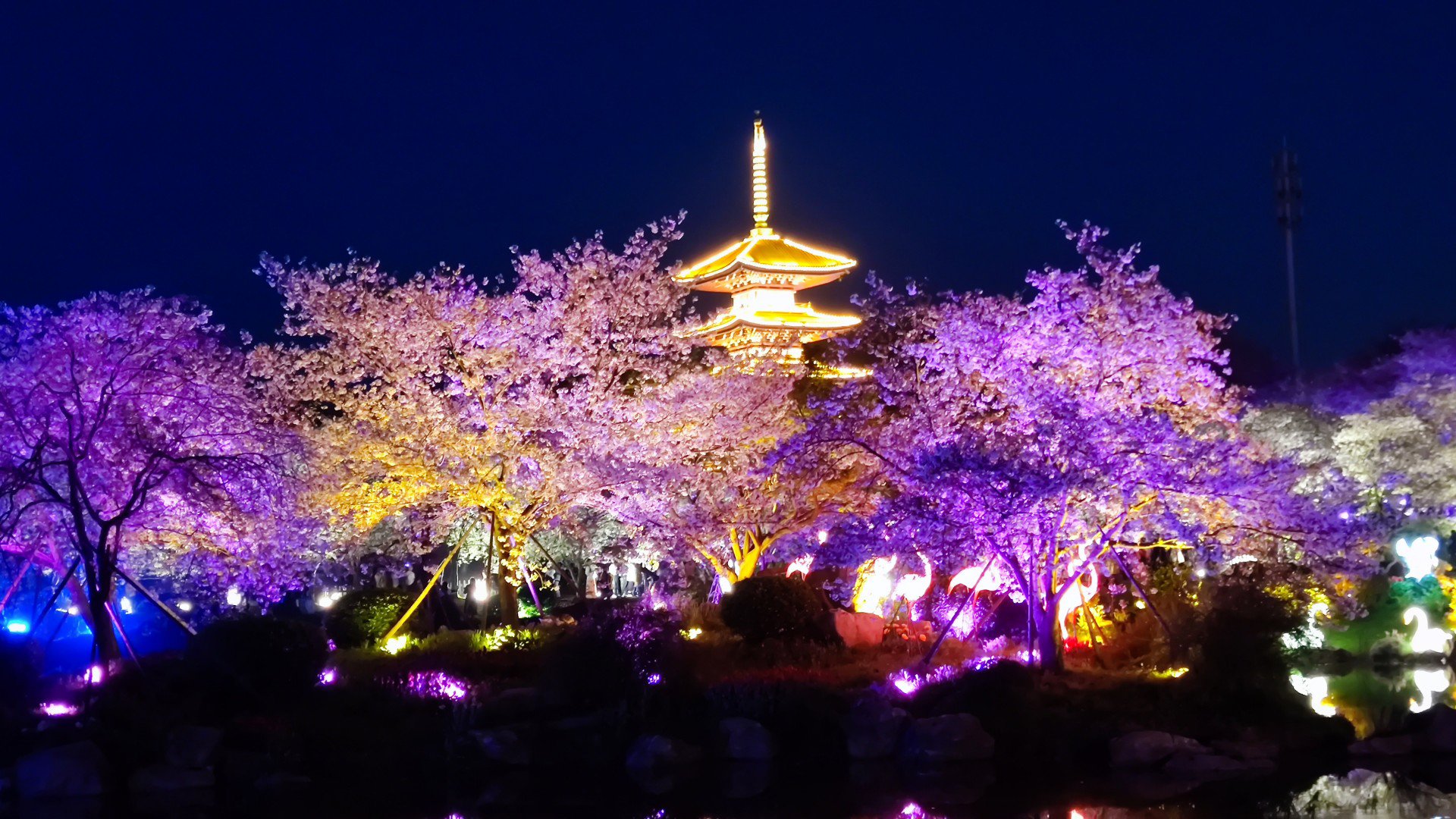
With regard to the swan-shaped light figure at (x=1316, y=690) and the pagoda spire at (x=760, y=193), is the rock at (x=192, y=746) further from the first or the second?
the pagoda spire at (x=760, y=193)

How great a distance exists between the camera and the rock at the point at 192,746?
1670cm

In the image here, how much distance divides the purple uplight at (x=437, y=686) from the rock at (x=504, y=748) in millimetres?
1140

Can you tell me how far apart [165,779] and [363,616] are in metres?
8.27

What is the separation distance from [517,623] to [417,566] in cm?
889

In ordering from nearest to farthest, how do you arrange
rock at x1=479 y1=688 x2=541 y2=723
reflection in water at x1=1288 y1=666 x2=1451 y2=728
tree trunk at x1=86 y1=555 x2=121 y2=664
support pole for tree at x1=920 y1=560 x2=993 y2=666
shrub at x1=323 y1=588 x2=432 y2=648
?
reflection in water at x1=1288 y1=666 x2=1451 y2=728
tree trunk at x1=86 y1=555 x2=121 y2=664
rock at x1=479 y1=688 x2=541 y2=723
support pole for tree at x1=920 y1=560 x2=993 y2=666
shrub at x1=323 y1=588 x2=432 y2=648

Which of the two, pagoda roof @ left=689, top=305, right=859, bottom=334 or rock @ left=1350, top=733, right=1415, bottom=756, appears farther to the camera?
pagoda roof @ left=689, top=305, right=859, bottom=334

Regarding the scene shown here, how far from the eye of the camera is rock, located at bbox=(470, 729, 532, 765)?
57.4ft

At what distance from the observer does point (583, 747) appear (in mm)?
17625

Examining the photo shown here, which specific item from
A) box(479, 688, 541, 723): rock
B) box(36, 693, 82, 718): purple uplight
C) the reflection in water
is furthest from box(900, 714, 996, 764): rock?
box(36, 693, 82, 718): purple uplight

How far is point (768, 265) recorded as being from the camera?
4369 centimetres

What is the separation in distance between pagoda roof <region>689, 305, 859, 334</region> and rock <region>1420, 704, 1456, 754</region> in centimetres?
2787

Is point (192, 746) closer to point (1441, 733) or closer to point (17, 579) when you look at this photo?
point (17, 579)

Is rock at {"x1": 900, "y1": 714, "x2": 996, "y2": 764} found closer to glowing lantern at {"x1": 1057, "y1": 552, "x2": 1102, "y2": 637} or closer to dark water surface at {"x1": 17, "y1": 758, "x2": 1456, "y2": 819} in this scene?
dark water surface at {"x1": 17, "y1": 758, "x2": 1456, "y2": 819}

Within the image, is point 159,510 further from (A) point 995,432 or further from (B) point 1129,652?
(B) point 1129,652
